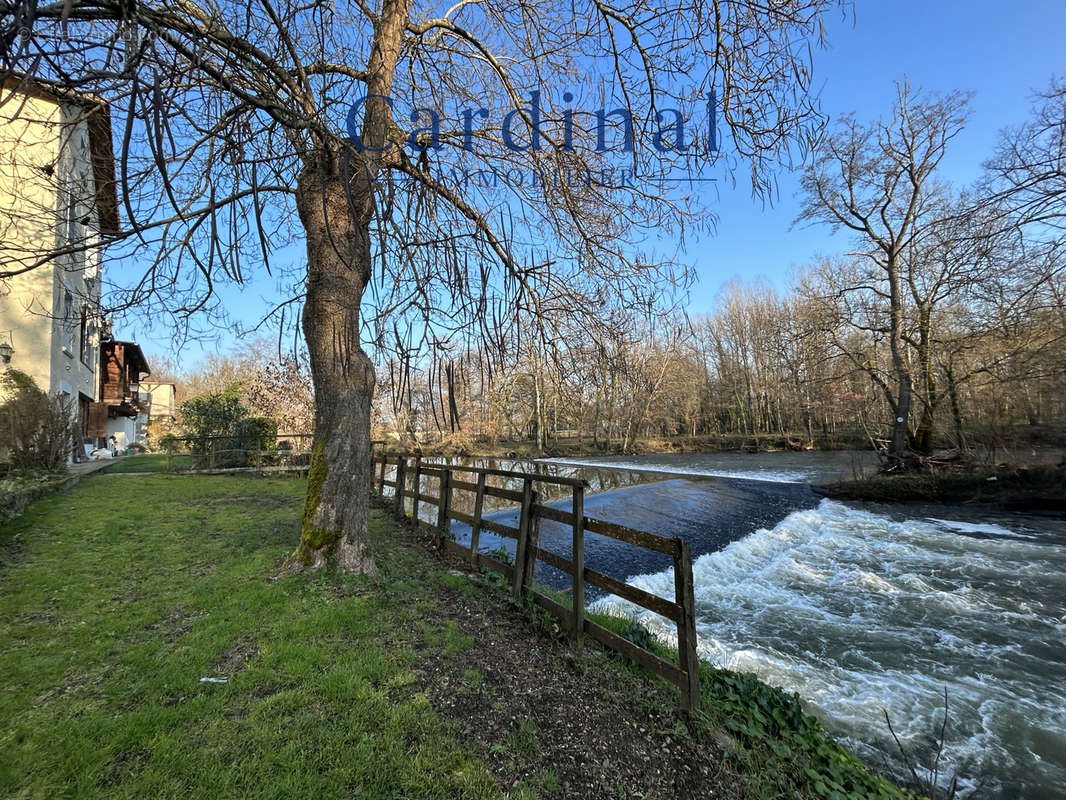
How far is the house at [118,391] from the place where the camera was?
1953cm

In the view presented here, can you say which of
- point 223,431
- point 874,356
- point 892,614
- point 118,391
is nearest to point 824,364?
point 874,356

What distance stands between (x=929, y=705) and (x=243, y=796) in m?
5.79

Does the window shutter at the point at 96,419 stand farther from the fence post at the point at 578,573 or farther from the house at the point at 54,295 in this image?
the fence post at the point at 578,573

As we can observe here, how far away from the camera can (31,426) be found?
988 centimetres

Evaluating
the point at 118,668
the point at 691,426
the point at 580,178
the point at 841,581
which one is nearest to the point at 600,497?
the point at 841,581

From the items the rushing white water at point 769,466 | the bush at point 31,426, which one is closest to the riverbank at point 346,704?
the bush at point 31,426

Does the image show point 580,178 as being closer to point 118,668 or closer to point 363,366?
point 363,366

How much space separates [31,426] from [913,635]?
1594 centimetres

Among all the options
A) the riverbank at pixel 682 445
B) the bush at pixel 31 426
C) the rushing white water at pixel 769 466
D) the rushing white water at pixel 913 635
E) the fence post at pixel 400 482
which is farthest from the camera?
the riverbank at pixel 682 445

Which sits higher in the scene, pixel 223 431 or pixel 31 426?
pixel 31 426

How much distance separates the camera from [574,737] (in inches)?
109

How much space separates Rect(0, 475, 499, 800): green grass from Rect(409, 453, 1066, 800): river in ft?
11.7

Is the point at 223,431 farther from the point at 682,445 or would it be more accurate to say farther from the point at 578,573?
the point at 682,445

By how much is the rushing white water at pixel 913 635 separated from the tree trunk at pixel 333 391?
369 centimetres
